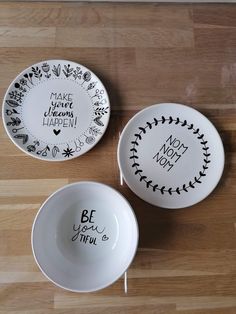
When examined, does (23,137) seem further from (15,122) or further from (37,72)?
(37,72)

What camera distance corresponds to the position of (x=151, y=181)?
0.59 metres

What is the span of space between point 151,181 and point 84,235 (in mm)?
159

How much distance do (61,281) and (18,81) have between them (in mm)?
391

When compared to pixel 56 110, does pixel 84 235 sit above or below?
below

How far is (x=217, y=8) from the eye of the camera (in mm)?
713

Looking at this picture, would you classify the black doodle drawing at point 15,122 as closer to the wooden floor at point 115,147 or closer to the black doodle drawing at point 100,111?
the wooden floor at point 115,147

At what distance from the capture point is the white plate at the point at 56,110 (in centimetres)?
60

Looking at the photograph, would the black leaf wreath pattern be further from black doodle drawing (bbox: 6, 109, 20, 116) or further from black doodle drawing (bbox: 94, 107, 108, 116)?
black doodle drawing (bbox: 6, 109, 20, 116)

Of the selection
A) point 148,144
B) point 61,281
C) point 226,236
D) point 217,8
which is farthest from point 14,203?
point 217,8

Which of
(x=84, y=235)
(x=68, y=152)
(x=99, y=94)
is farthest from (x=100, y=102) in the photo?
(x=84, y=235)

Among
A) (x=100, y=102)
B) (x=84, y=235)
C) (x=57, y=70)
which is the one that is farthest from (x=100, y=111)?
(x=84, y=235)

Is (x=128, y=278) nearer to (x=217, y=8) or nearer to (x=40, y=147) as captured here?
(x=40, y=147)

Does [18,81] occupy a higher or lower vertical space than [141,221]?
higher

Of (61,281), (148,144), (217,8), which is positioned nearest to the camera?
(61,281)
